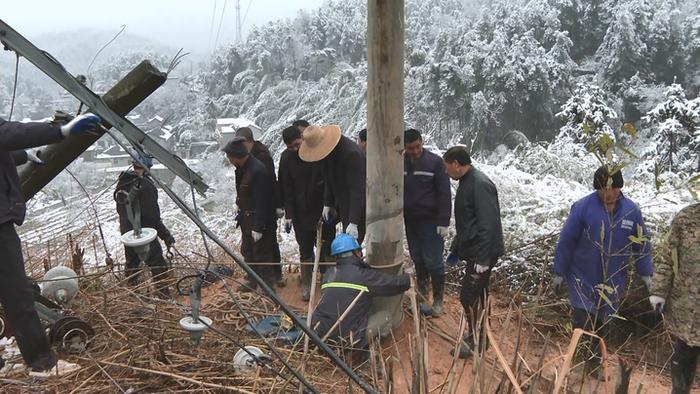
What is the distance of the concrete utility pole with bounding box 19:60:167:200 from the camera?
3023mm

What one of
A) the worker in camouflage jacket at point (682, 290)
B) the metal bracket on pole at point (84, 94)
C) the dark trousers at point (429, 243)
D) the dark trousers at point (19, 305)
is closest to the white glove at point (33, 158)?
the dark trousers at point (19, 305)

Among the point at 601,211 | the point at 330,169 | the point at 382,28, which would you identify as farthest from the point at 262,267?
the point at 601,211

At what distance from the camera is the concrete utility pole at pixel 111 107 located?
9.92ft

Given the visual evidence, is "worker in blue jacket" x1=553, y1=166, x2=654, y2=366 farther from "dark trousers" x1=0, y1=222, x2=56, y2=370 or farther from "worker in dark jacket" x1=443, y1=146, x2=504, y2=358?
"dark trousers" x1=0, y1=222, x2=56, y2=370

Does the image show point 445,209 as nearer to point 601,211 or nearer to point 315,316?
point 601,211

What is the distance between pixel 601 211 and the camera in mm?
3229

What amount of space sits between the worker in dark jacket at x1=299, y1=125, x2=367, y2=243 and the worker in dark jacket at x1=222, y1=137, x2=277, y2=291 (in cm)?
67

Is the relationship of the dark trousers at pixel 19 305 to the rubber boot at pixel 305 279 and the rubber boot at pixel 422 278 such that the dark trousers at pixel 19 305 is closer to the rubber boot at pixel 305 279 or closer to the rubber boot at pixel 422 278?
the rubber boot at pixel 305 279

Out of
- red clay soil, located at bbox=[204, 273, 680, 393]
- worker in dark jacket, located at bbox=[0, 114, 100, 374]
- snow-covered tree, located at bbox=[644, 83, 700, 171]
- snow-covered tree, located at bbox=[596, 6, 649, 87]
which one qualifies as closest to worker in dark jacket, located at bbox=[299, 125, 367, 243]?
red clay soil, located at bbox=[204, 273, 680, 393]

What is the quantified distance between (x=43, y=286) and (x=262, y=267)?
1973 millimetres

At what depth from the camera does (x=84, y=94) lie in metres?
2.25

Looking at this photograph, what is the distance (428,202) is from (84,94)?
9.22 feet

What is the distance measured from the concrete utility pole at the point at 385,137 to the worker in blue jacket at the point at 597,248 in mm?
1197

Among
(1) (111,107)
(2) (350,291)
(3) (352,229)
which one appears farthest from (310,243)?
(1) (111,107)
